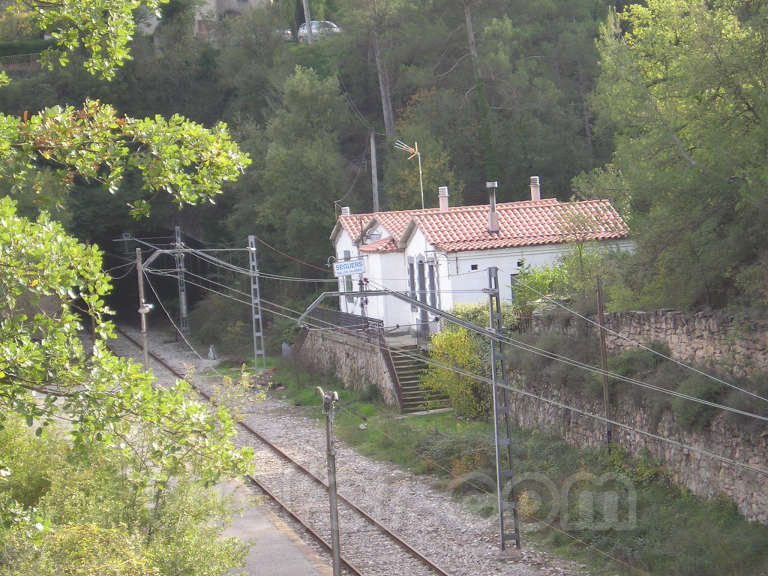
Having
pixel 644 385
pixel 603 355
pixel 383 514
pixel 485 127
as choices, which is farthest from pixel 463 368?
pixel 485 127

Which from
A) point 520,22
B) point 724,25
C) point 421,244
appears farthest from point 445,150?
point 724,25

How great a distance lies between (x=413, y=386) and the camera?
29.3m

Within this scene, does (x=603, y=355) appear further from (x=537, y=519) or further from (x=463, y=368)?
(x=463, y=368)

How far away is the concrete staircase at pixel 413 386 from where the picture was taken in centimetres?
2827

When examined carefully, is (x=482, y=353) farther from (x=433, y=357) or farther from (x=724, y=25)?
(x=724, y=25)

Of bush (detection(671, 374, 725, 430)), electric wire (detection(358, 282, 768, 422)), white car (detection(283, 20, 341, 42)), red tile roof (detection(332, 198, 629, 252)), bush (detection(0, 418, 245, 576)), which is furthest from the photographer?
white car (detection(283, 20, 341, 42))

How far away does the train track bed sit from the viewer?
16219 millimetres

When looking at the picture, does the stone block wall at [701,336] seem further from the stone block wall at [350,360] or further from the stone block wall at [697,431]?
the stone block wall at [350,360]

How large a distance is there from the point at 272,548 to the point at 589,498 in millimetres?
6469

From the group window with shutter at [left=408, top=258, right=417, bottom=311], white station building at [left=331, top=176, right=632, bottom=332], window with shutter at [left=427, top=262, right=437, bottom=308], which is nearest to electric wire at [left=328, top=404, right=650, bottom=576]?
white station building at [left=331, top=176, right=632, bottom=332]

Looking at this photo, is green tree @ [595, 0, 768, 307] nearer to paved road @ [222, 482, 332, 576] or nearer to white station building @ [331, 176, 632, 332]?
white station building @ [331, 176, 632, 332]

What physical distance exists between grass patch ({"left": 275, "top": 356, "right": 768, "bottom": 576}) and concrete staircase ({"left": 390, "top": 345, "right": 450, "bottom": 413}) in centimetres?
133

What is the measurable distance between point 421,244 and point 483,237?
251cm

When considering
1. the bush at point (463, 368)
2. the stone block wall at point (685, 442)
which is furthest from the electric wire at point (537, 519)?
the bush at point (463, 368)
